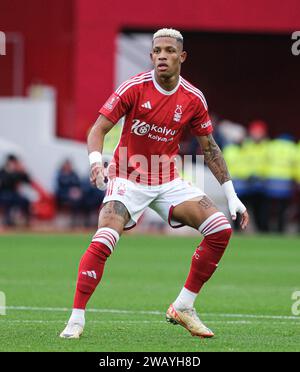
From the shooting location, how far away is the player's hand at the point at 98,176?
8.30 metres

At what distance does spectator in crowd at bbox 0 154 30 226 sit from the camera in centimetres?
2594

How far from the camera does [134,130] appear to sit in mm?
9125

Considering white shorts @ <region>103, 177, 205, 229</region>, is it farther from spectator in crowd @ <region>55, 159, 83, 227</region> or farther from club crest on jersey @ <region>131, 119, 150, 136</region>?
spectator in crowd @ <region>55, 159, 83, 227</region>

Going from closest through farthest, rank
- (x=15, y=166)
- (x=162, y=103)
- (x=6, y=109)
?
1. (x=162, y=103)
2. (x=15, y=166)
3. (x=6, y=109)

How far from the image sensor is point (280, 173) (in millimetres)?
26297

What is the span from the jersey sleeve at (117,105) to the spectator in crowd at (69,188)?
17256mm

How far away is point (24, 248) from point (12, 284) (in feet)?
20.6

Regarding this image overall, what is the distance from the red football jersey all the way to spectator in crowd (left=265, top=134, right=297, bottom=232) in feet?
55.8

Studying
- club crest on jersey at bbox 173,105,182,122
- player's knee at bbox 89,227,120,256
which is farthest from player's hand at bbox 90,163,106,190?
club crest on jersey at bbox 173,105,182,122

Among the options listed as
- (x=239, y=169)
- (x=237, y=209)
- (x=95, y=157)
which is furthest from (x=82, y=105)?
(x=95, y=157)

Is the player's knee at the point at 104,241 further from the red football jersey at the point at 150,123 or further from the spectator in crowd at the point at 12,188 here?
the spectator in crowd at the point at 12,188

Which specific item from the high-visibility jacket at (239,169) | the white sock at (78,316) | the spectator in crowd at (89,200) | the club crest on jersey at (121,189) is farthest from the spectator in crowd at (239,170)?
the white sock at (78,316)
